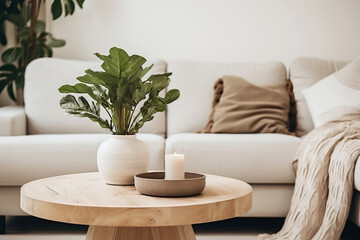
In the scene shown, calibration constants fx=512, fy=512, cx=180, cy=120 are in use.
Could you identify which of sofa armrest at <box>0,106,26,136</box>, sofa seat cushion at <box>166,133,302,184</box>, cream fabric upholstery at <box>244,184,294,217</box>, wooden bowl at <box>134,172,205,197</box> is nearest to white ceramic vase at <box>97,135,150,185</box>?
wooden bowl at <box>134,172,205,197</box>

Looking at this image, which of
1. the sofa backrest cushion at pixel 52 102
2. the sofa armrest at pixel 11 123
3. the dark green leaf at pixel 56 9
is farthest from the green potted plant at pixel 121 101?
the dark green leaf at pixel 56 9

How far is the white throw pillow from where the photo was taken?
2.74 meters

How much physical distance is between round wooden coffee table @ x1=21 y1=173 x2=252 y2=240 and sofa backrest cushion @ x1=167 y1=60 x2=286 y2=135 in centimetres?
144

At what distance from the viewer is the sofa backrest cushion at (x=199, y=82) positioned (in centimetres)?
304

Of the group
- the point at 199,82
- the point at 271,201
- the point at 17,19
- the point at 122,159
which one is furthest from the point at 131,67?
the point at 17,19

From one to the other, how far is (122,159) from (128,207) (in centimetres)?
34

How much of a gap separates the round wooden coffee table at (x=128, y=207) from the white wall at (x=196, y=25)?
2068 millimetres

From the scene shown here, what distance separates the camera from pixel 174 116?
3.06 m

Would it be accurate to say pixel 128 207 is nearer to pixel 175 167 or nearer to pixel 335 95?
pixel 175 167

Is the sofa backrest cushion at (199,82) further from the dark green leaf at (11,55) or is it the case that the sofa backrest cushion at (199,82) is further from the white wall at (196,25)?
the dark green leaf at (11,55)

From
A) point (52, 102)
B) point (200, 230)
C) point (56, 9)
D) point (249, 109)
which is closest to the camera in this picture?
point (200, 230)

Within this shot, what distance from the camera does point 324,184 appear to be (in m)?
2.16

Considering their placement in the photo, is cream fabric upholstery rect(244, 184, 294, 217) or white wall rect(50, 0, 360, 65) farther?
white wall rect(50, 0, 360, 65)

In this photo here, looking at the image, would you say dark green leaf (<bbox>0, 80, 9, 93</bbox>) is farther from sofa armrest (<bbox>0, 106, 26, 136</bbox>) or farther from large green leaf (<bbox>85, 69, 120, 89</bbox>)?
large green leaf (<bbox>85, 69, 120, 89</bbox>)
